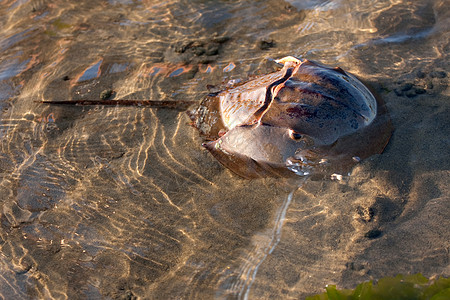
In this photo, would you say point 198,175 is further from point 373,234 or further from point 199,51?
point 199,51

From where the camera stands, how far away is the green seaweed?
7.78 ft

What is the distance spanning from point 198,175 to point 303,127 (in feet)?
3.44

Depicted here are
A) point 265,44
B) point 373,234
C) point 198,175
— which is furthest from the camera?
point 265,44

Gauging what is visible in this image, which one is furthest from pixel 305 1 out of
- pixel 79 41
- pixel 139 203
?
pixel 139 203

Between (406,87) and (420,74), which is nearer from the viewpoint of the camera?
(406,87)

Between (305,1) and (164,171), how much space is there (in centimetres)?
362

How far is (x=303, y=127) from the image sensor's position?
119 inches

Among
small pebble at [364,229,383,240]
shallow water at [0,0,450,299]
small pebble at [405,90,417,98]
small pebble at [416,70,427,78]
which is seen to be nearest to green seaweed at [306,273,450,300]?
shallow water at [0,0,450,299]

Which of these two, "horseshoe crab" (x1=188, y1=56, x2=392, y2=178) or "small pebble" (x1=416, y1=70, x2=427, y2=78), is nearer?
"horseshoe crab" (x1=188, y1=56, x2=392, y2=178)

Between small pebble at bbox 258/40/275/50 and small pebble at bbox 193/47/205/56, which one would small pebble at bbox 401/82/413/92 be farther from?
small pebble at bbox 193/47/205/56

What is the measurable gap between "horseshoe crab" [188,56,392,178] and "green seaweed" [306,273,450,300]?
38.6 inches

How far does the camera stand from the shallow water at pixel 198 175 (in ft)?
8.80

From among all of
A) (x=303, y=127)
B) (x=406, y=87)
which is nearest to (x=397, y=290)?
(x=303, y=127)

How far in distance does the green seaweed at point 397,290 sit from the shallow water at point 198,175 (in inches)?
2.3
